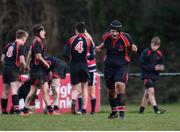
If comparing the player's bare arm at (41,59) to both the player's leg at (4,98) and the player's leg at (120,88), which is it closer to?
the player's leg at (4,98)

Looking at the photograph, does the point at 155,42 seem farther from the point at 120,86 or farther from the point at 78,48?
the point at 120,86

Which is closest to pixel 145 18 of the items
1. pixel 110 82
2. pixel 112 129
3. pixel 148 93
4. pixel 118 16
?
pixel 118 16

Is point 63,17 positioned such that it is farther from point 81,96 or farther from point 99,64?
point 81,96

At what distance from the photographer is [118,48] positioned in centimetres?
1948

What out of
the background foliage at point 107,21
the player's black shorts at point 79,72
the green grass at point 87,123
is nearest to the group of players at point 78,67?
the player's black shorts at point 79,72

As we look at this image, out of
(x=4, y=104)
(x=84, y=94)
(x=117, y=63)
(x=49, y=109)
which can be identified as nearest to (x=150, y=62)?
(x=84, y=94)

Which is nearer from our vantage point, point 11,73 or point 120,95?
point 120,95

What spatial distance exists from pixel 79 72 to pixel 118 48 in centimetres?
312

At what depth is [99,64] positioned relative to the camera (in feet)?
138

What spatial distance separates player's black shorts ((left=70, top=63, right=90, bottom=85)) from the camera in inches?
883

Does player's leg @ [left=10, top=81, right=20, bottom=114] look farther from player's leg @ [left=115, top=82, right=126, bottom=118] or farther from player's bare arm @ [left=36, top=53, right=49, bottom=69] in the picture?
player's leg @ [left=115, top=82, right=126, bottom=118]

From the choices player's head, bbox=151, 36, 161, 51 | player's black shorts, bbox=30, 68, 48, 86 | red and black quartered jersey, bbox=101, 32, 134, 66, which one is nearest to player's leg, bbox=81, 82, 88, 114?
player's black shorts, bbox=30, 68, 48, 86

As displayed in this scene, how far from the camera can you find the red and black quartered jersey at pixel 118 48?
1947cm

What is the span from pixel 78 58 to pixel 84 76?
0.47 metres
